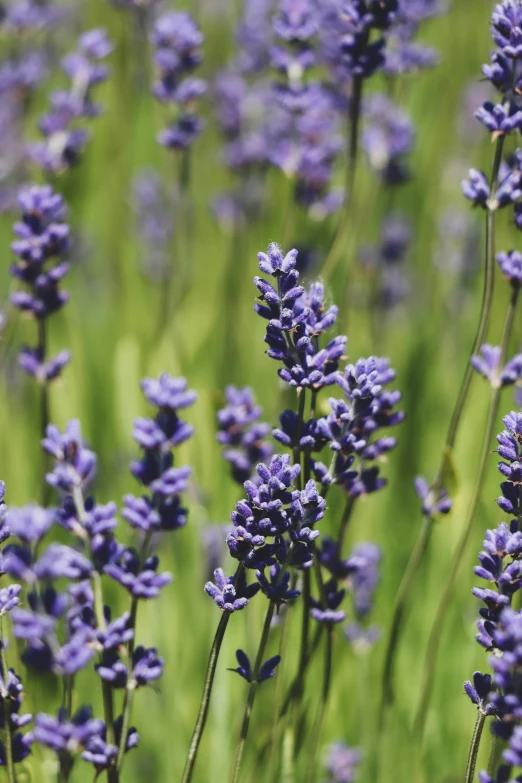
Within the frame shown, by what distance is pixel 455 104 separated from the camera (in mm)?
5234

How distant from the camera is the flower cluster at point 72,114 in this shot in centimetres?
245

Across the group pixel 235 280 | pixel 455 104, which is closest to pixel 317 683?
pixel 235 280

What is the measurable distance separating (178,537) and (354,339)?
1.21m

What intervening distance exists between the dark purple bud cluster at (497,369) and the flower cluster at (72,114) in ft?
4.17

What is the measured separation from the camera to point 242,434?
6.09 ft

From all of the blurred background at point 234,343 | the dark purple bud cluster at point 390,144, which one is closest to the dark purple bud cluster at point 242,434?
the blurred background at point 234,343

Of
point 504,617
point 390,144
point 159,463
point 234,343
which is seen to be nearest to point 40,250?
point 159,463

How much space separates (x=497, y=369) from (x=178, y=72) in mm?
1408

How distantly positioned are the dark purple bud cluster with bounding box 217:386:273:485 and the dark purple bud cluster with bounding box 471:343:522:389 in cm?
43

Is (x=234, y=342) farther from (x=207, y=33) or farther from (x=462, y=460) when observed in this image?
(x=207, y=33)

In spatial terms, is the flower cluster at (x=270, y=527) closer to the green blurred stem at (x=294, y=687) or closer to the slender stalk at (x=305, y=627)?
the slender stalk at (x=305, y=627)

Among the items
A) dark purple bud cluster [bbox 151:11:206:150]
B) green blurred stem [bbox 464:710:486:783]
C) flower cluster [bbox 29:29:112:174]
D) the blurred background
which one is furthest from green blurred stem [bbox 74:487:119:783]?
dark purple bud cluster [bbox 151:11:206:150]

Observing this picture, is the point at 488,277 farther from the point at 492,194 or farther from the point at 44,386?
the point at 44,386

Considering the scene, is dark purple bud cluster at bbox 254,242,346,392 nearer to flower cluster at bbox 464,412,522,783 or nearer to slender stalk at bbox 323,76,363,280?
flower cluster at bbox 464,412,522,783
